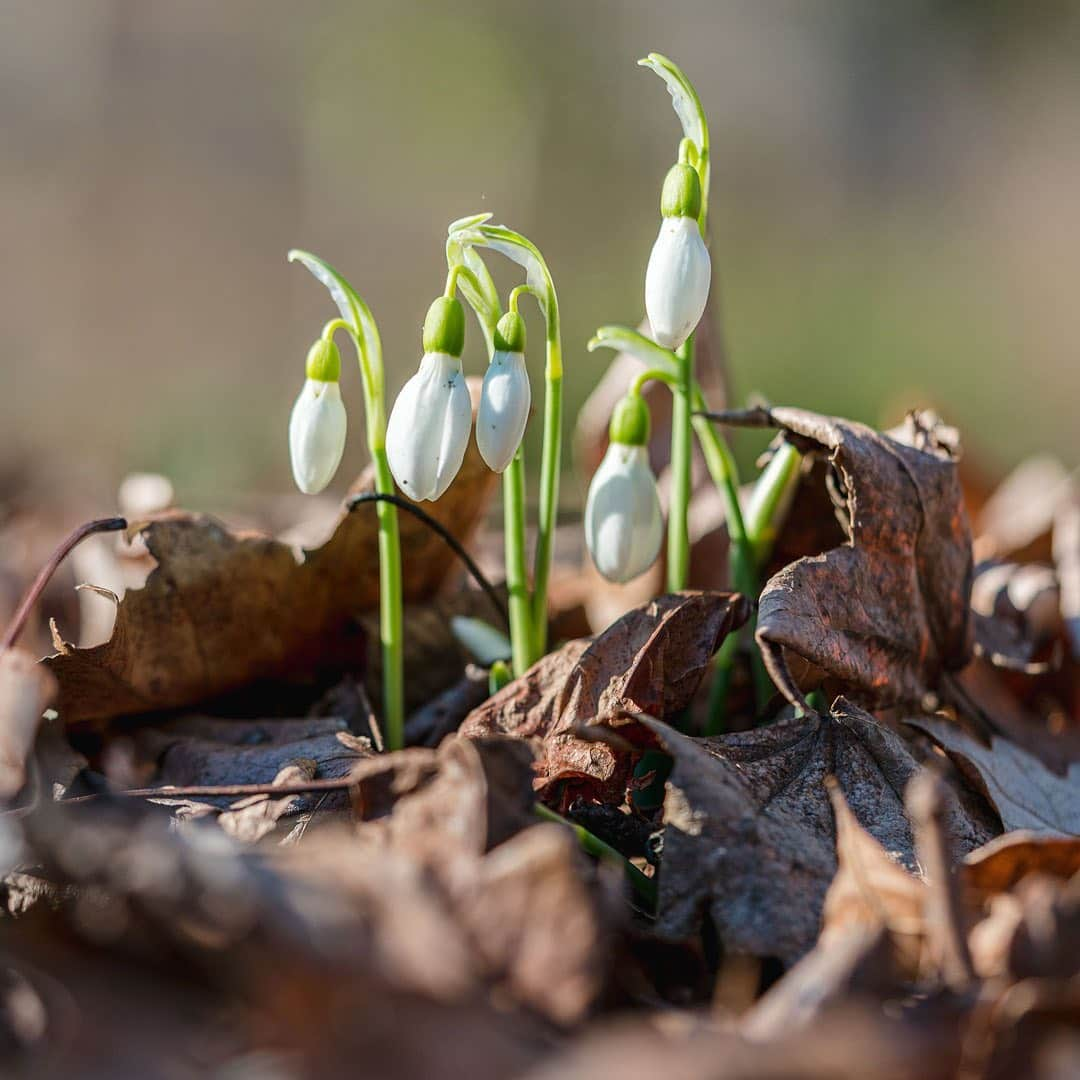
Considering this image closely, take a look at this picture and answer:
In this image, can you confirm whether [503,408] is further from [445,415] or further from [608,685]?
[608,685]

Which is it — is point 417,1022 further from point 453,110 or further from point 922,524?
point 453,110

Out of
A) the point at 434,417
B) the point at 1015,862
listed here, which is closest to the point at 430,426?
the point at 434,417

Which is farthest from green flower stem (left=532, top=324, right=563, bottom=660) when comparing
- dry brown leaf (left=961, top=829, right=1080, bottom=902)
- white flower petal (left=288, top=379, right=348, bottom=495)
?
dry brown leaf (left=961, top=829, right=1080, bottom=902)

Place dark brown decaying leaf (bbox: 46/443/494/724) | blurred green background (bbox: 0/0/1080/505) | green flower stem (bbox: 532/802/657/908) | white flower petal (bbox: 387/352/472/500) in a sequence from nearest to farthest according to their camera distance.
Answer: green flower stem (bbox: 532/802/657/908) < white flower petal (bbox: 387/352/472/500) < dark brown decaying leaf (bbox: 46/443/494/724) < blurred green background (bbox: 0/0/1080/505)

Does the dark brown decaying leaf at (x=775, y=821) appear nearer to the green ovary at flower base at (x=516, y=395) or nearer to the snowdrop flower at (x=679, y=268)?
the green ovary at flower base at (x=516, y=395)

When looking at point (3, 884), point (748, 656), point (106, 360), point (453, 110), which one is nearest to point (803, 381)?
point (453, 110)

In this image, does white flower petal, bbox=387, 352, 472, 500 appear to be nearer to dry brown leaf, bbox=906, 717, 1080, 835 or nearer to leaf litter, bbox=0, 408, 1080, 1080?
leaf litter, bbox=0, 408, 1080, 1080
